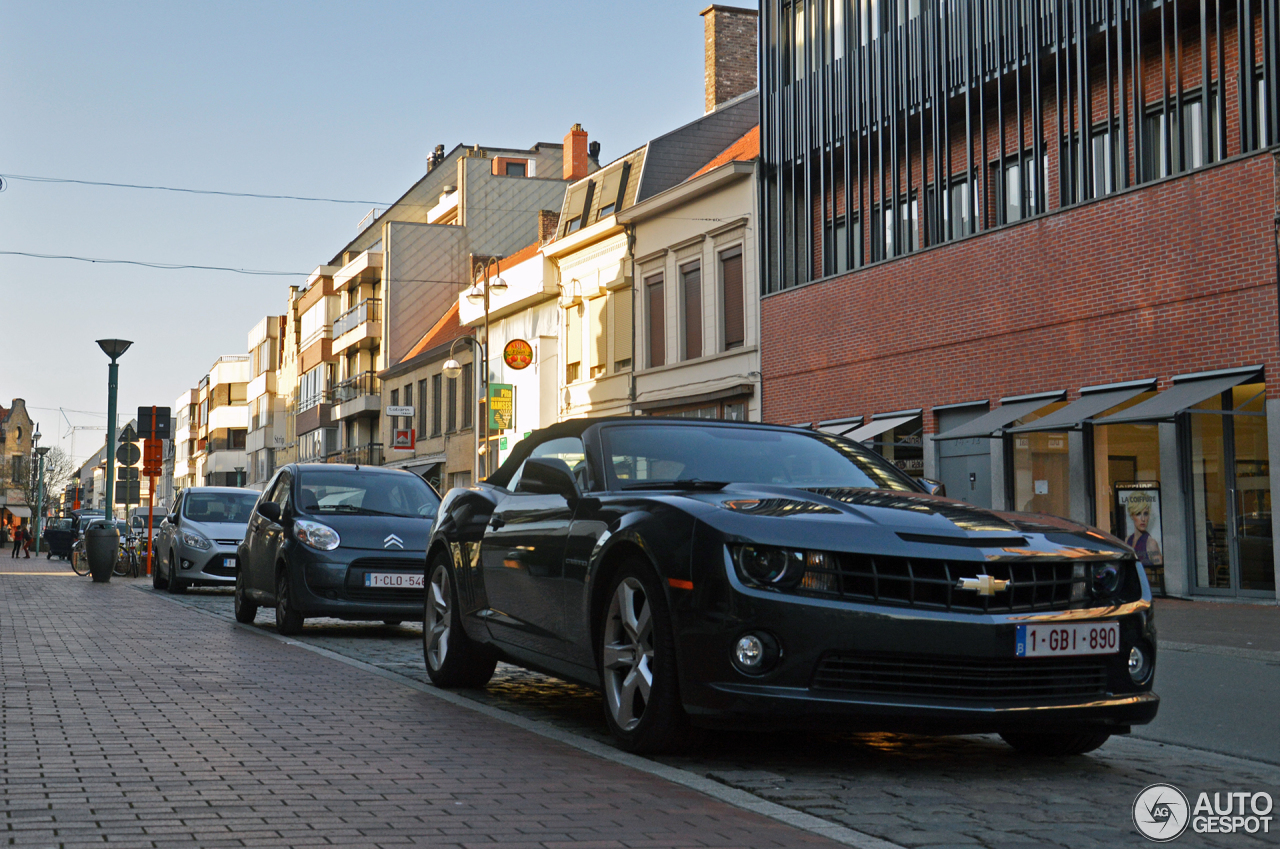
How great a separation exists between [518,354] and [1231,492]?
23851 millimetres

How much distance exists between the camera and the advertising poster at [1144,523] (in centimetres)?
1900

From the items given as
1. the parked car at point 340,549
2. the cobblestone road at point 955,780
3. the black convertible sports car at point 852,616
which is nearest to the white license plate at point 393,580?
the parked car at point 340,549

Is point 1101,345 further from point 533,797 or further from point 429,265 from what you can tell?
point 429,265

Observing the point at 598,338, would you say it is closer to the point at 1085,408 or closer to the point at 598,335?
the point at 598,335

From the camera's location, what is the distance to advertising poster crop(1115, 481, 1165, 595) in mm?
19000

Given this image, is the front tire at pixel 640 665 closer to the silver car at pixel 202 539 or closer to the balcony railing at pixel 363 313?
the silver car at pixel 202 539

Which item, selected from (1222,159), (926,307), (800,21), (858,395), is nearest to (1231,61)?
(1222,159)

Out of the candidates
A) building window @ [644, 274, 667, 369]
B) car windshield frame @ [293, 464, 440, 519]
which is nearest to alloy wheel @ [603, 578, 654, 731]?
car windshield frame @ [293, 464, 440, 519]

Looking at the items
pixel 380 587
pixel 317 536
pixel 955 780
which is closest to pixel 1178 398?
pixel 380 587

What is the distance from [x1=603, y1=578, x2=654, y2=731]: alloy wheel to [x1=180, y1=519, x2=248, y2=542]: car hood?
15.0m

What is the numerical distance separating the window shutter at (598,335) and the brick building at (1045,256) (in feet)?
27.9

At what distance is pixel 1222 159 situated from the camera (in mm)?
18203

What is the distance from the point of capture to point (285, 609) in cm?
1267

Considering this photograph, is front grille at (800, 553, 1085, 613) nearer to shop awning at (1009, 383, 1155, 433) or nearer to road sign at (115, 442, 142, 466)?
shop awning at (1009, 383, 1155, 433)
